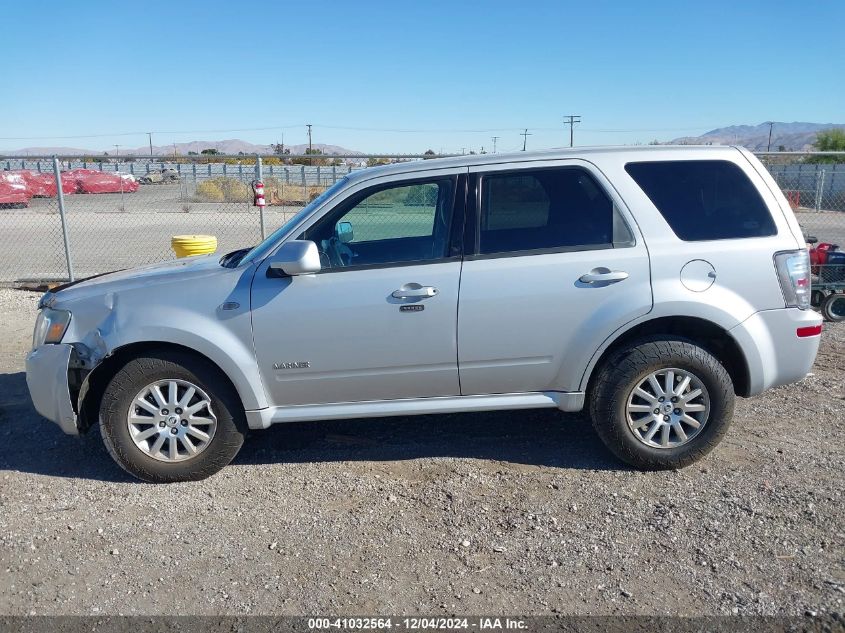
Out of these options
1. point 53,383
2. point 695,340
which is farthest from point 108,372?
point 695,340

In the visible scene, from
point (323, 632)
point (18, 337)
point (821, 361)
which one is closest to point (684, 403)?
point (323, 632)

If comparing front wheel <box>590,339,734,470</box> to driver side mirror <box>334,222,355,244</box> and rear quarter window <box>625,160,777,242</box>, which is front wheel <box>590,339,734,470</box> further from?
driver side mirror <box>334,222,355,244</box>

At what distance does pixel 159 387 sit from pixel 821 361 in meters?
5.83

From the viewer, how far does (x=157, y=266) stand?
5082 mm

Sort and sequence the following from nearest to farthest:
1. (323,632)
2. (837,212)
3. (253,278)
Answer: (323,632), (253,278), (837,212)

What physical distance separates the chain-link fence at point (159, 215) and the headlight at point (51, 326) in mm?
5660

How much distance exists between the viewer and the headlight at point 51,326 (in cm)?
453

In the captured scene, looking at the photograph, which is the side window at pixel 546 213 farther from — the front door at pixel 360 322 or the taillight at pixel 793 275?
the taillight at pixel 793 275

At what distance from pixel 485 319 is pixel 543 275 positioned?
431 mm

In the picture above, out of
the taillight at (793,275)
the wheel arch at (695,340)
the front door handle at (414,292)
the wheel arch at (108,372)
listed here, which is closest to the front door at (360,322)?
the front door handle at (414,292)

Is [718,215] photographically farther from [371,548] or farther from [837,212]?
[837,212]

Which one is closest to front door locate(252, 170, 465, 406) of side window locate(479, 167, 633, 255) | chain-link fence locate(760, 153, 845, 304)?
side window locate(479, 167, 633, 255)

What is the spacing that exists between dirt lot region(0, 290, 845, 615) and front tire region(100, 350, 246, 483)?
0.16 m

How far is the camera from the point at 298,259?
4.24 meters
